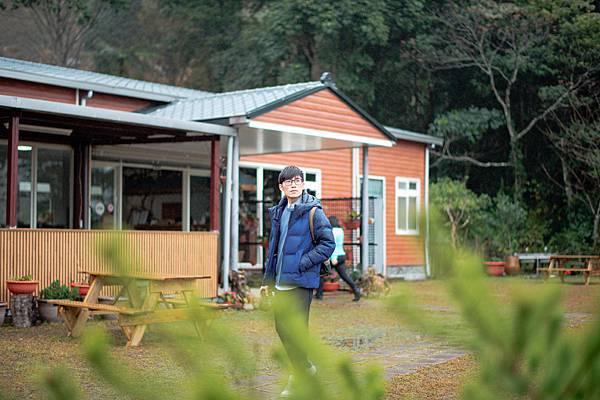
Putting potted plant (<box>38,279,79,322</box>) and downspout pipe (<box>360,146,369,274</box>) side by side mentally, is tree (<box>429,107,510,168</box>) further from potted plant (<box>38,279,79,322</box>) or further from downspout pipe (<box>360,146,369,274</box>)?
potted plant (<box>38,279,79,322</box>)

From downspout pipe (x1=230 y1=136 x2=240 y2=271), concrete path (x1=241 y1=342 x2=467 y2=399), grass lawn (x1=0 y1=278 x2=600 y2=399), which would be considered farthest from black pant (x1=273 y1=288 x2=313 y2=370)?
downspout pipe (x1=230 y1=136 x2=240 y2=271)

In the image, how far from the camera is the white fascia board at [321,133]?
1468 centimetres

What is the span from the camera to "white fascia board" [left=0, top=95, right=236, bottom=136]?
1163 cm

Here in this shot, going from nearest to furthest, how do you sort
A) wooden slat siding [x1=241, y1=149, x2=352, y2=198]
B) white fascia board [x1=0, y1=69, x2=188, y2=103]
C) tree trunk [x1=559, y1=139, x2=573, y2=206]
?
Result: white fascia board [x1=0, y1=69, x2=188, y2=103]
wooden slat siding [x1=241, y1=149, x2=352, y2=198]
tree trunk [x1=559, y1=139, x2=573, y2=206]

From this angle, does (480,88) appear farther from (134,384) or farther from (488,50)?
(134,384)

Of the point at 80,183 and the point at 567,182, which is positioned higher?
the point at 567,182

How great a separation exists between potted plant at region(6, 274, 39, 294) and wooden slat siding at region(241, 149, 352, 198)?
954 centimetres

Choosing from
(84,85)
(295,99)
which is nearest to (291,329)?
(295,99)

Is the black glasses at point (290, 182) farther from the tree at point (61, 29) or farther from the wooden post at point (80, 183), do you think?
the tree at point (61, 29)

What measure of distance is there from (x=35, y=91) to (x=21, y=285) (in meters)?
5.44

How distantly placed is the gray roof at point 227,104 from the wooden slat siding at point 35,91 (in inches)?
60.2

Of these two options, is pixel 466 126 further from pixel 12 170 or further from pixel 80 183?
pixel 12 170

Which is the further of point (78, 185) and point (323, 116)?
point (78, 185)

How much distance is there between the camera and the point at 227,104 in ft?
50.9
